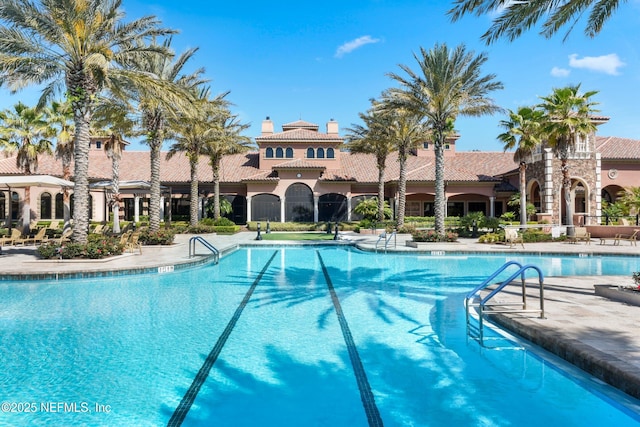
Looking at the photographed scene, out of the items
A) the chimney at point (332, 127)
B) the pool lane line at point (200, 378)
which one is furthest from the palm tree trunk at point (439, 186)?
the chimney at point (332, 127)

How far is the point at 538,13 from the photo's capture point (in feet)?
30.5

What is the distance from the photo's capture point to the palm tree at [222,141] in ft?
95.3

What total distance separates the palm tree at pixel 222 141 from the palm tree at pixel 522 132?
19.0 metres

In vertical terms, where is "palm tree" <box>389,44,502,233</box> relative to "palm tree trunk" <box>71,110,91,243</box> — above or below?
above

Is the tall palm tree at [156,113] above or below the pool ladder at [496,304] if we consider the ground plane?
above

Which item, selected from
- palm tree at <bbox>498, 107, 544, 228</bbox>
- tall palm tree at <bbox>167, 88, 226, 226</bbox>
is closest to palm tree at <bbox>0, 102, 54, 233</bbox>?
tall palm tree at <bbox>167, 88, 226, 226</bbox>

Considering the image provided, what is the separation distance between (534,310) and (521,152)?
74.4 feet

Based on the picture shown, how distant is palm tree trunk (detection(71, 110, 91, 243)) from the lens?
A: 14.5 metres

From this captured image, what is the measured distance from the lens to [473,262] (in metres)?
16.2

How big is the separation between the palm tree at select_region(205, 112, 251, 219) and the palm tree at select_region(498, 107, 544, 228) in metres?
19.0

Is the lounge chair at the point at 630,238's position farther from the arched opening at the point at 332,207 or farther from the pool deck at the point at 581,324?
the arched opening at the point at 332,207

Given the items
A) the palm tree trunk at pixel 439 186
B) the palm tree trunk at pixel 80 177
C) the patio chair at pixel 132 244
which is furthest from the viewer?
the palm tree trunk at pixel 439 186

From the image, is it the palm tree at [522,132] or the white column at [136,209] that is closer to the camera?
the palm tree at [522,132]

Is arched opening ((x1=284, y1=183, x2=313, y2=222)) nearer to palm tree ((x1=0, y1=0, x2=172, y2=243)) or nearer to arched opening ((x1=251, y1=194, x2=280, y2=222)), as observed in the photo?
arched opening ((x1=251, y1=194, x2=280, y2=222))
